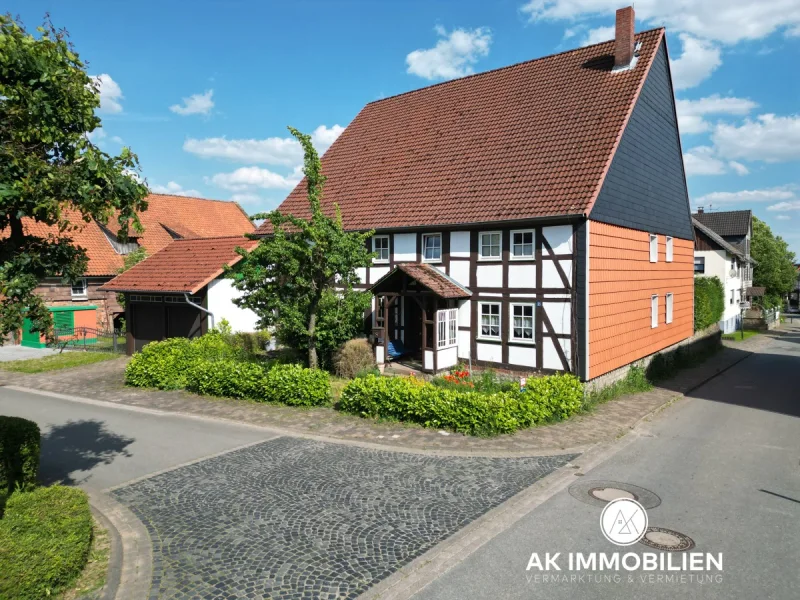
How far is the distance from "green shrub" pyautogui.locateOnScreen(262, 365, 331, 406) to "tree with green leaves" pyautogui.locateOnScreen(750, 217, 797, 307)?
2280 inches

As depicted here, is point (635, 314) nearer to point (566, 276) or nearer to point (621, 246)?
point (621, 246)

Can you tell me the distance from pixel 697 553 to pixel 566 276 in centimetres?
953

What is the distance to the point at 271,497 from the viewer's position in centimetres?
868

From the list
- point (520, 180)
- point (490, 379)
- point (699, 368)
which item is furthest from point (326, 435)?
point (699, 368)

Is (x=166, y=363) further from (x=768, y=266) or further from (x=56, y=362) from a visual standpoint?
(x=768, y=266)

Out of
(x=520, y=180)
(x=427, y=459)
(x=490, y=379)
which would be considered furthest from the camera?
(x=520, y=180)

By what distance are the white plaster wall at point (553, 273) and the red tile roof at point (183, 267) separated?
38.5 ft

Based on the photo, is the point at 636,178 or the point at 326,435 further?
the point at 636,178

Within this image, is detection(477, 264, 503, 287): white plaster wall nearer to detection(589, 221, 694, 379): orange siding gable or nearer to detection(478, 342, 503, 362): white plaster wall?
detection(478, 342, 503, 362): white plaster wall

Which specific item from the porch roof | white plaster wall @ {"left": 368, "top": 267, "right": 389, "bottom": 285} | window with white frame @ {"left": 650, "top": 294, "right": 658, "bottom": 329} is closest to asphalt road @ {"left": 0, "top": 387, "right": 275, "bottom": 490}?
the porch roof

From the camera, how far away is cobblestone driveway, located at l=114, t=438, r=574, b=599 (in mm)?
6359

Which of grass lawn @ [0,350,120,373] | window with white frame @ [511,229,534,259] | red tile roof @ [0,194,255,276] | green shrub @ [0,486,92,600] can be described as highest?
red tile roof @ [0,194,255,276]

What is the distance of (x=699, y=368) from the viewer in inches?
931

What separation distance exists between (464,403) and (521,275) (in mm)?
5652
